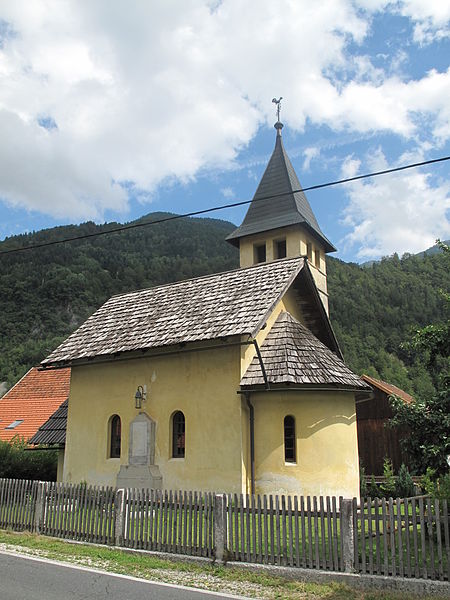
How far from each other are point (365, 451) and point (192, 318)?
18082mm

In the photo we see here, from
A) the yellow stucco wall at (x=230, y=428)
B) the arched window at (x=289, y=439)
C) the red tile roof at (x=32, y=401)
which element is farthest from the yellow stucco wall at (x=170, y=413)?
the red tile roof at (x=32, y=401)

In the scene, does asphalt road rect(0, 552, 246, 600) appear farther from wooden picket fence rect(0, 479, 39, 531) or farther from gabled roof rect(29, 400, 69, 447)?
gabled roof rect(29, 400, 69, 447)

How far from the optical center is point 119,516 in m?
11.4

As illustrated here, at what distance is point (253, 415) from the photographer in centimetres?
1567

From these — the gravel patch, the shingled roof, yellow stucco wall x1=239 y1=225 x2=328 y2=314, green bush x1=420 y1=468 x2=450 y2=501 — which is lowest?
the gravel patch

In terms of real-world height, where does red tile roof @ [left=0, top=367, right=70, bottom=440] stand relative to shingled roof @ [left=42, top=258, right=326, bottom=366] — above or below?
below

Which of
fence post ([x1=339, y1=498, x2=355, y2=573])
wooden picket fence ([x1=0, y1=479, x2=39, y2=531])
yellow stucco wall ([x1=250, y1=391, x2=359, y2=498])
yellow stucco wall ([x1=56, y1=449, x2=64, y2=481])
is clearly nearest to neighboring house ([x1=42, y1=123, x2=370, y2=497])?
yellow stucco wall ([x1=250, y1=391, x2=359, y2=498])

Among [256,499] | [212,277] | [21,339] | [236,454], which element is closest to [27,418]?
[212,277]

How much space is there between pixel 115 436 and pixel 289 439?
20.7 feet

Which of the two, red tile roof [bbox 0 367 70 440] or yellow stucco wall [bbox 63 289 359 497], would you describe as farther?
red tile roof [bbox 0 367 70 440]

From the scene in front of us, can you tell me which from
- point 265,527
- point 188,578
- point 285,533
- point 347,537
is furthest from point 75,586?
point 347,537

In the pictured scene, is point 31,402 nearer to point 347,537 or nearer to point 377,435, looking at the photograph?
point 377,435

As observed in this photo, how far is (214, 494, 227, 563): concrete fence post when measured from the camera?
389 inches

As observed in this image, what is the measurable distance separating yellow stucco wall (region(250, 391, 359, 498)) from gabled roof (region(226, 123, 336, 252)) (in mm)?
14635
